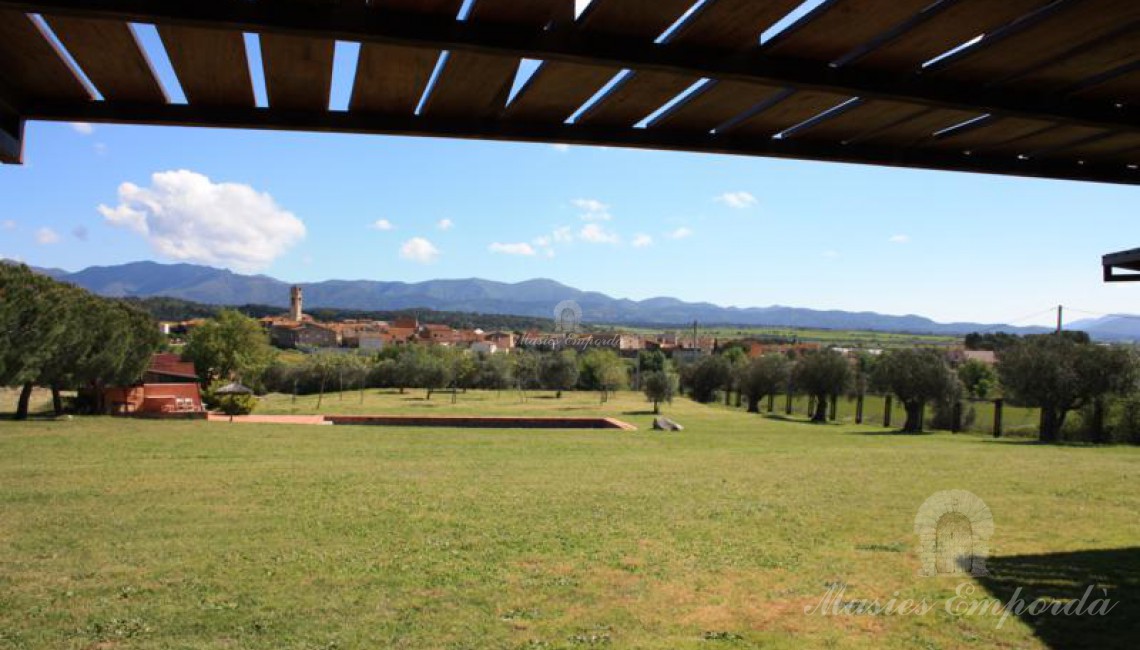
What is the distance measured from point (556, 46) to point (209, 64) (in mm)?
1225

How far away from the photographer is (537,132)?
302 centimetres

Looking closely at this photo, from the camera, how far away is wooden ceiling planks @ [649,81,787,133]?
8.60 ft

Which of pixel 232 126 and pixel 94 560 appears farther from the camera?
pixel 94 560

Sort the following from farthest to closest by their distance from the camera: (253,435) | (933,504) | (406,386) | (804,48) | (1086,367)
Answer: (406,386) → (1086,367) → (253,435) → (933,504) → (804,48)

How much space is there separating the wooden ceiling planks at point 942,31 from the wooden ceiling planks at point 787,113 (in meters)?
0.20

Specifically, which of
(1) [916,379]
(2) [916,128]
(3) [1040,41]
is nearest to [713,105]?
(2) [916,128]

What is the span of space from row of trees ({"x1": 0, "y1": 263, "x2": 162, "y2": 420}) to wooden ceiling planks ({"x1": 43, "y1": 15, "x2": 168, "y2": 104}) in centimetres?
2767

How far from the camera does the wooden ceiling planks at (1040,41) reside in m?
2.05

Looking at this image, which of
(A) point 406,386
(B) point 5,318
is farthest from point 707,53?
(A) point 406,386

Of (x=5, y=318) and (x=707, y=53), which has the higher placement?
(x=707, y=53)

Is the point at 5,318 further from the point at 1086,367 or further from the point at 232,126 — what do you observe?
the point at 1086,367

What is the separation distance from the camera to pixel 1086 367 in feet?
95.5

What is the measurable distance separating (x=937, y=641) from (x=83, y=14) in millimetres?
5811

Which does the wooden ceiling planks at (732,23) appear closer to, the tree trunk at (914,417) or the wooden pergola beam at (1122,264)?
the wooden pergola beam at (1122,264)
